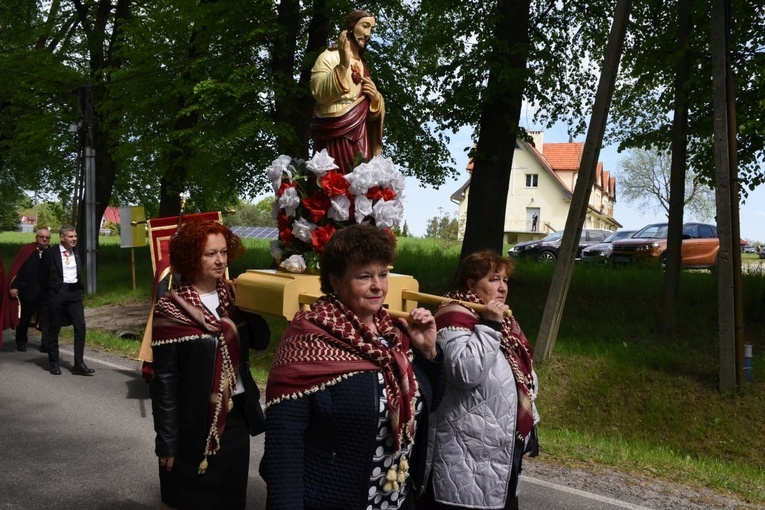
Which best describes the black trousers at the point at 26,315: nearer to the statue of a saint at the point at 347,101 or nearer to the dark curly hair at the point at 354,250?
the statue of a saint at the point at 347,101

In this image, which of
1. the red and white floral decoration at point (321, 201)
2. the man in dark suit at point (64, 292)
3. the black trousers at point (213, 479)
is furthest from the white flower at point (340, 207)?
the man in dark suit at point (64, 292)

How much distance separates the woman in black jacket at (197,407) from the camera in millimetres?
3777

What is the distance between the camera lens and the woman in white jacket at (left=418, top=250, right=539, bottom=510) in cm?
343

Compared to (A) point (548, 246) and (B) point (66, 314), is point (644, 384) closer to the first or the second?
(B) point (66, 314)

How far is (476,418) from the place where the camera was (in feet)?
11.5

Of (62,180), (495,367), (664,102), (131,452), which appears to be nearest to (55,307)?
(131,452)

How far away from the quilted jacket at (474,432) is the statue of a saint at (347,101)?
1671 millimetres

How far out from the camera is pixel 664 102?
→ 525 inches

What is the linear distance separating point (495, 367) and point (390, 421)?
2.73 ft

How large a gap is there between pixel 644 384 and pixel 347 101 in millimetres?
7398

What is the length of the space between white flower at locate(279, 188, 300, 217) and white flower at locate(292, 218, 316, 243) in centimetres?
9

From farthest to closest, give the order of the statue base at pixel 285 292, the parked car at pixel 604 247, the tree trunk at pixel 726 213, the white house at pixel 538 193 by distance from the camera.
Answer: the white house at pixel 538 193 → the parked car at pixel 604 247 → the tree trunk at pixel 726 213 → the statue base at pixel 285 292

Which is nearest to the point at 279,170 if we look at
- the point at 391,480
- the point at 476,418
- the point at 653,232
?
the point at 476,418

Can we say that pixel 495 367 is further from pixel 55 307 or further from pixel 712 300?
pixel 712 300
